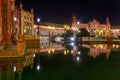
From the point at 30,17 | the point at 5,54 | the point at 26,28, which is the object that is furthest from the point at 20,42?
the point at 30,17

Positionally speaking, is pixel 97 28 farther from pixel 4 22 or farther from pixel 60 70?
pixel 60 70

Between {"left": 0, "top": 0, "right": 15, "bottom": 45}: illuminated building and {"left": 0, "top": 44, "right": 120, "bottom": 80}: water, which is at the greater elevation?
{"left": 0, "top": 0, "right": 15, "bottom": 45}: illuminated building

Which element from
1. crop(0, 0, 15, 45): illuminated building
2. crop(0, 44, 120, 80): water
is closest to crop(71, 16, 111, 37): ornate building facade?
crop(0, 0, 15, 45): illuminated building

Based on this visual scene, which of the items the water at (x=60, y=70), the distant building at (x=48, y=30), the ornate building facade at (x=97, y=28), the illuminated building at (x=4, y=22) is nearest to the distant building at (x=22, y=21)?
the distant building at (x=48, y=30)

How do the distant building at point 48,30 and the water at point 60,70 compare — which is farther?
the distant building at point 48,30

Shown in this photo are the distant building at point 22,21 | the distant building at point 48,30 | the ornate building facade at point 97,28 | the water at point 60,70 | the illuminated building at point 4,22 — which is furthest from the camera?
the ornate building facade at point 97,28

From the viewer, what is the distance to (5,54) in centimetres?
2131

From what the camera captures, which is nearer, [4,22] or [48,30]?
[4,22]

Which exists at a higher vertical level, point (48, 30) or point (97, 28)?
point (97, 28)

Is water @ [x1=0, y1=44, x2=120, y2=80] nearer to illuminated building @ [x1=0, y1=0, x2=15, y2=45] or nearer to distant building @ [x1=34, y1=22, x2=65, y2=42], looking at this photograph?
illuminated building @ [x1=0, y1=0, x2=15, y2=45]

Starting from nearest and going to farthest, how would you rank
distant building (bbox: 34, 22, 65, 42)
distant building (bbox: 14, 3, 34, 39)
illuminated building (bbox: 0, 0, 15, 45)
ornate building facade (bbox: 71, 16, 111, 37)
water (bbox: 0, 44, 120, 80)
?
1. water (bbox: 0, 44, 120, 80)
2. illuminated building (bbox: 0, 0, 15, 45)
3. distant building (bbox: 14, 3, 34, 39)
4. distant building (bbox: 34, 22, 65, 42)
5. ornate building facade (bbox: 71, 16, 111, 37)

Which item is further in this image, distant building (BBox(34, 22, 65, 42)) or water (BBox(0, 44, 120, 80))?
distant building (BBox(34, 22, 65, 42))

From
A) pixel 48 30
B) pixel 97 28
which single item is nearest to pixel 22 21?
pixel 48 30

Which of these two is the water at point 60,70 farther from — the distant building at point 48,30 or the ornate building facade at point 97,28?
the ornate building facade at point 97,28
